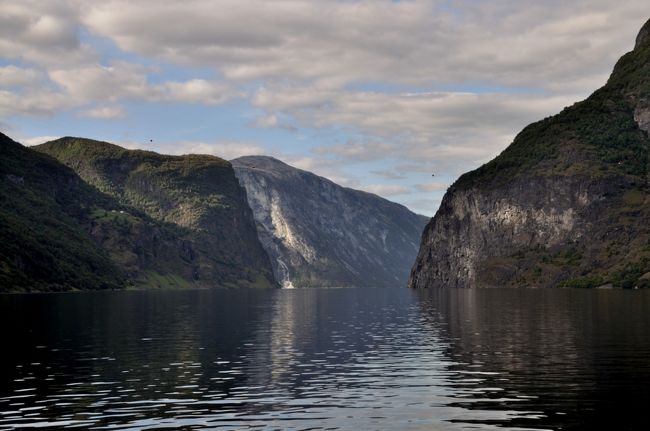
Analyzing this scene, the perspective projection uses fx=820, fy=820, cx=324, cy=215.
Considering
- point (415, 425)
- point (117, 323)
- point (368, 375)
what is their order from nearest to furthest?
point (415, 425)
point (368, 375)
point (117, 323)

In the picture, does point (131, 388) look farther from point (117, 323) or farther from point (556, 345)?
point (117, 323)

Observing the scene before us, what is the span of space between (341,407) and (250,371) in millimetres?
19139

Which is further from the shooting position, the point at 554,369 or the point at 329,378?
the point at 554,369

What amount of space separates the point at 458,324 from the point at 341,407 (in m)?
73.0

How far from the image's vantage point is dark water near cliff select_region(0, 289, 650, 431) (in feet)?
142

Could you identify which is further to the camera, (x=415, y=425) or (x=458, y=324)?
(x=458, y=324)

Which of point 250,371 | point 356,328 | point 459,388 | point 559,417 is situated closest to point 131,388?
point 250,371

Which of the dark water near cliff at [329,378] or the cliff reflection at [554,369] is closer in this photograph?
the dark water near cliff at [329,378]

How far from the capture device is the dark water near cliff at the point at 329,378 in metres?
43.2

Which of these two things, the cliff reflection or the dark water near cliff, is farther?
the cliff reflection

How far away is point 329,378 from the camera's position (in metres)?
59.5

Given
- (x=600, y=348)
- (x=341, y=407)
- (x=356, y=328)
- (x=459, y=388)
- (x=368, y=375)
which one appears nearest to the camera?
(x=341, y=407)

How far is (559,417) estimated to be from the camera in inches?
1681

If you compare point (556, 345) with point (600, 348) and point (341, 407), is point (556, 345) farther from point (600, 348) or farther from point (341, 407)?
point (341, 407)
